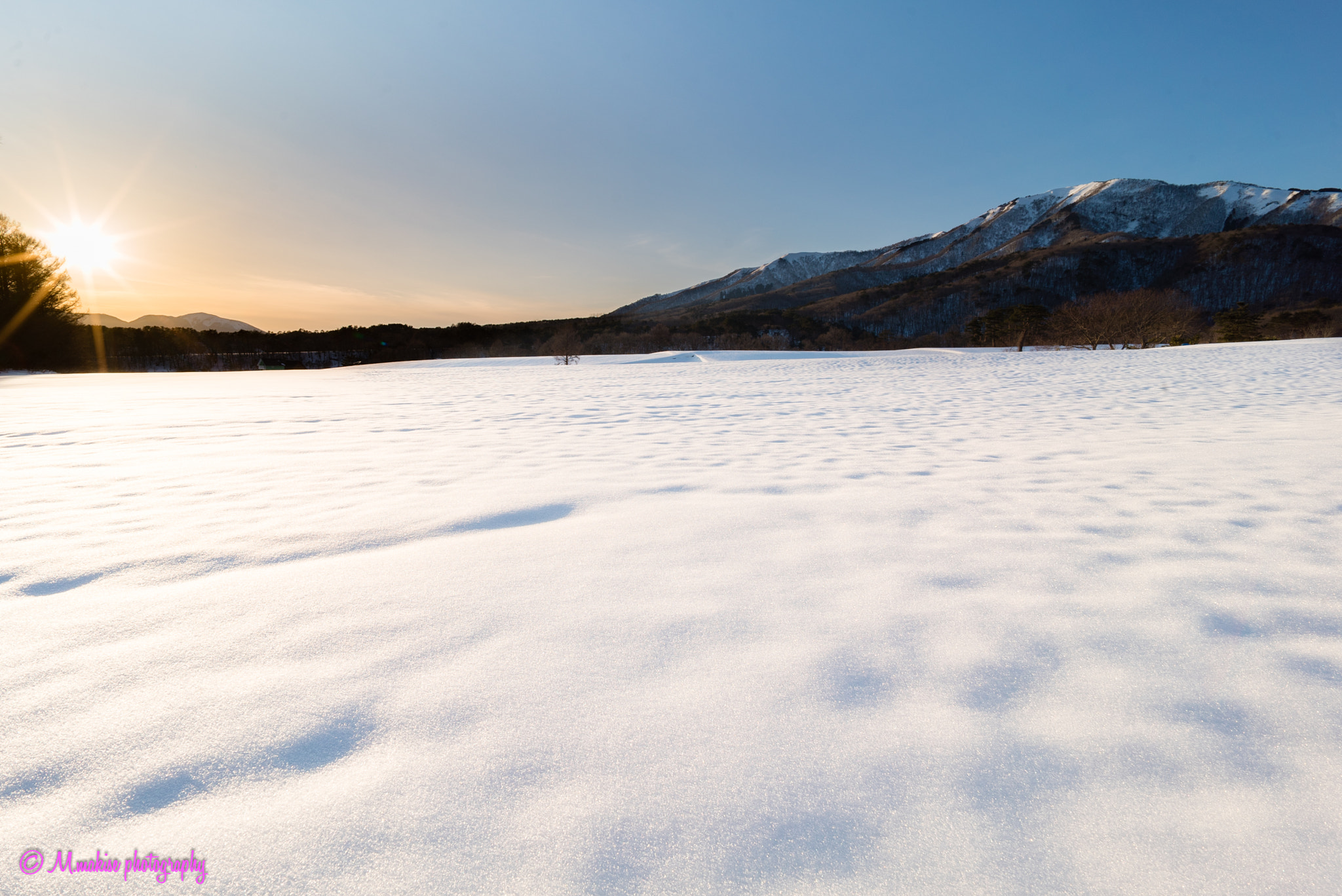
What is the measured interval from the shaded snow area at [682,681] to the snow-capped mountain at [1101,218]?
5736 inches

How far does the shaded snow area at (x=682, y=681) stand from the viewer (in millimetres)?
883

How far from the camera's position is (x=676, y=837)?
0.90 m

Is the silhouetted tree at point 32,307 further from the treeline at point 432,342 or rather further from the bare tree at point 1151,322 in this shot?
the bare tree at point 1151,322

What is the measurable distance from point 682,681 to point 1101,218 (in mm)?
201963

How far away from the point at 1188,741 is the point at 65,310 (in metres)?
39.2

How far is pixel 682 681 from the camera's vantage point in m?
1.32

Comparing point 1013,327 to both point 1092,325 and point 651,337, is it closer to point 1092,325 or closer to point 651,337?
point 1092,325

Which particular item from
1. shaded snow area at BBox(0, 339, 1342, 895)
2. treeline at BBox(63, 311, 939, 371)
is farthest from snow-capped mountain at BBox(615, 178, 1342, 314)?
shaded snow area at BBox(0, 339, 1342, 895)

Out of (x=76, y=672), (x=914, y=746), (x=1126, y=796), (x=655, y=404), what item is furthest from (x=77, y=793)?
(x=655, y=404)

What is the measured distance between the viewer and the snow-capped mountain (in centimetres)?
13850

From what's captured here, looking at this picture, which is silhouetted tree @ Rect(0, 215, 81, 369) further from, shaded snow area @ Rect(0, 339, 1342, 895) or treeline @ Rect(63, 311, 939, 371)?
shaded snow area @ Rect(0, 339, 1342, 895)

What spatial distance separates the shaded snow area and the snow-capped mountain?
478ft

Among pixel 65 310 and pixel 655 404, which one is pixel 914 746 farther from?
pixel 65 310

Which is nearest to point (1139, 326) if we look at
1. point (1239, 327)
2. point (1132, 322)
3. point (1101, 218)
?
point (1132, 322)
